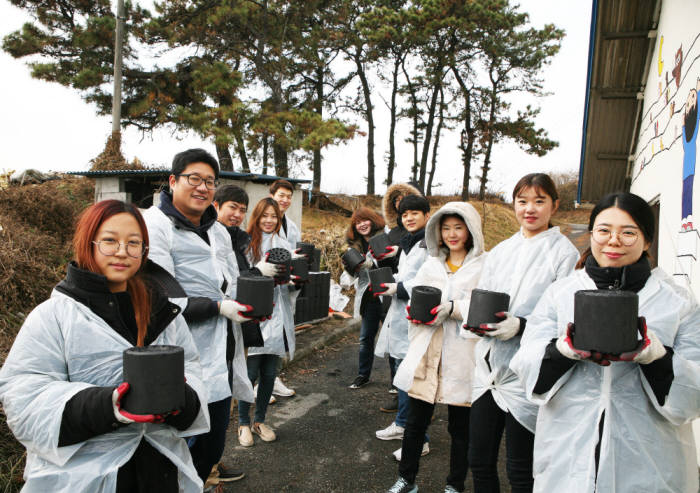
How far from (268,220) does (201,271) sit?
59.6 inches

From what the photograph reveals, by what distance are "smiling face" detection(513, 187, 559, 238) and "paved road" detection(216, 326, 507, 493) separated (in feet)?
5.99

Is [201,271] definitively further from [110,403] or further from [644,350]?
[644,350]

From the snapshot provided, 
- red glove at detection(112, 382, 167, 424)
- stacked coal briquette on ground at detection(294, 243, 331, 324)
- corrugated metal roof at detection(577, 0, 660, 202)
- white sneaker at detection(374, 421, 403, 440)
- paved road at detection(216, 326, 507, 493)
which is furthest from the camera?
stacked coal briquette on ground at detection(294, 243, 331, 324)

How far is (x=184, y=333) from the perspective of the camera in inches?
73.2

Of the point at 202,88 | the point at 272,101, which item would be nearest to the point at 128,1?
the point at 202,88

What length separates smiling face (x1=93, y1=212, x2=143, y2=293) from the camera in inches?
62.4

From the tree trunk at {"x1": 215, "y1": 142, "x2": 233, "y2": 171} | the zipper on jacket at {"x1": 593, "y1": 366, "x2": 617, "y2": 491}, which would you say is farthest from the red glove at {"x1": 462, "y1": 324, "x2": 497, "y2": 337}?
the tree trunk at {"x1": 215, "y1": 142, "x2": 233, "y2": 171}

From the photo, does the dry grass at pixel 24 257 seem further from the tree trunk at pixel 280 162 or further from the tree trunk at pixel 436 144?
the tree trunk at pixel 436 144

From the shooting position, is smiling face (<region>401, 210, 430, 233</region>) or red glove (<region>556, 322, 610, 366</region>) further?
smiling face (<region>401, 210, 430, 233</region>)

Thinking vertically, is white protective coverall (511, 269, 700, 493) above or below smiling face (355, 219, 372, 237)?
below

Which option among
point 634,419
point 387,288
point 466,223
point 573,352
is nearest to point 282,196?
point 387,288

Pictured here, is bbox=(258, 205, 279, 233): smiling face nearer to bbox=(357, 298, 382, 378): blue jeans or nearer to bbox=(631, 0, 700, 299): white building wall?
bbox=(357, 298, 382, 378): blue jeans

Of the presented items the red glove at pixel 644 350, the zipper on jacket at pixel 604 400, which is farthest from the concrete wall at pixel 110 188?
the red glove at pixel 644 350

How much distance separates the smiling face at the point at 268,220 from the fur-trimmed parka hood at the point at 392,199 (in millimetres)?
1227
